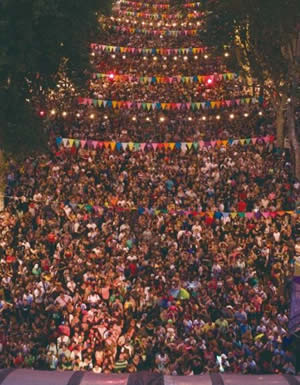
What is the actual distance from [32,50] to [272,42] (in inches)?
438

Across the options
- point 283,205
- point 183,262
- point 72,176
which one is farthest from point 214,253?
point 72,176

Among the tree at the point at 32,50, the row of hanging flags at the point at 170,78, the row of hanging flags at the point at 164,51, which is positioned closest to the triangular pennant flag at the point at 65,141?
the tree at the point at 32,50

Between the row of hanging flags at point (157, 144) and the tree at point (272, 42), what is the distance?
5.06 feet

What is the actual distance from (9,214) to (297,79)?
12.9 m

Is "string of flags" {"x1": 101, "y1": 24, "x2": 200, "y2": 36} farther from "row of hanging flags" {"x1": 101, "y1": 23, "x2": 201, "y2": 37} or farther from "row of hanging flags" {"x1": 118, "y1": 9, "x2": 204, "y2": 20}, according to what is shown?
"row of hanging flags" {"x1": 118, "y1": 9, "x2": 204, "y2": 20}

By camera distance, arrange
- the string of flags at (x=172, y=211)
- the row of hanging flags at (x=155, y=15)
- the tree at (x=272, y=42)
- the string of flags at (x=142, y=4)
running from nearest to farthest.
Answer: the string of flags at (x=172, y=211) → the tree at (x=272, y=42) → the row of hanging flags at (x=155, y=15) → the string of flags at (x=142, y=4)

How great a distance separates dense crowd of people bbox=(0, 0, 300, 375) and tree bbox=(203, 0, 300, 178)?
2.38 metres

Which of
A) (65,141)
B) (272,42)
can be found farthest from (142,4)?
(272,42)

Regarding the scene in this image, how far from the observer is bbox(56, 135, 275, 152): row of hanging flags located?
27.0 metres

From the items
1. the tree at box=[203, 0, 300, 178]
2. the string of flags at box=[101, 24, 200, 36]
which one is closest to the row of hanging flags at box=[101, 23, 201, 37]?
the string of flags at box=[101, 24, 200, 36]

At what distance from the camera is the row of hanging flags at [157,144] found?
27.0 meters

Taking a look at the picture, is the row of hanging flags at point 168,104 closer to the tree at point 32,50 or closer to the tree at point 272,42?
the tree at point 272,42

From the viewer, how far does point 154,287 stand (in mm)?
15898

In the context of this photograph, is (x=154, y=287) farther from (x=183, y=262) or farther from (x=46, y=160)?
(x=46, y=160)
